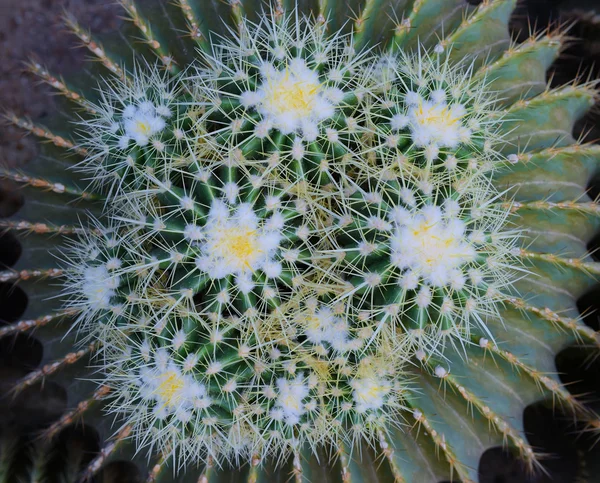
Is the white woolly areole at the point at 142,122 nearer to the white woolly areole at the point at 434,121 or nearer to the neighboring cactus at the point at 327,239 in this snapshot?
the neighboring cactus at the point at 327,239

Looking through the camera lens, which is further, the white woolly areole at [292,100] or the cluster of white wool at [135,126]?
the cluster of white wool at [135,126]

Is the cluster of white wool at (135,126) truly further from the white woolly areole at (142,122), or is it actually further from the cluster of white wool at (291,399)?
the cluster of white wool at (291,399)

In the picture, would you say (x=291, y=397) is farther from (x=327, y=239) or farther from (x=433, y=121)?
(x=433, y=121)

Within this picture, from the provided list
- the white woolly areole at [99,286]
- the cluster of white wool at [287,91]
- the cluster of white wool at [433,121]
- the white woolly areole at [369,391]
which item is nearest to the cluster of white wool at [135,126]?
the cluster of white wool at [287,91]

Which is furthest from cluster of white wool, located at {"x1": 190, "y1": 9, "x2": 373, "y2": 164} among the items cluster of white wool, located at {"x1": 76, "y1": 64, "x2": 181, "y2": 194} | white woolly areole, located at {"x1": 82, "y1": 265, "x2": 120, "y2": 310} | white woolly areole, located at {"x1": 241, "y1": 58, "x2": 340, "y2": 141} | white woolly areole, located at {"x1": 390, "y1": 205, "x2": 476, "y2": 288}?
white woolly areole, located at {"x1": 82, "y1": 265, "x2": 120, "y2": 310}

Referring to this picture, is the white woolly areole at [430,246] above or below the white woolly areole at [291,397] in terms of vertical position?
above

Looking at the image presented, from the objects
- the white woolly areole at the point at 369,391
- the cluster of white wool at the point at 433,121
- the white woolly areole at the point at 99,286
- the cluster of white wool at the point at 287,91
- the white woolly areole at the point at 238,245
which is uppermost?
the cluster of white wool at the point at 287,91

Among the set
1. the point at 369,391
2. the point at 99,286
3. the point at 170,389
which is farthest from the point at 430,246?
the point at 99,286
